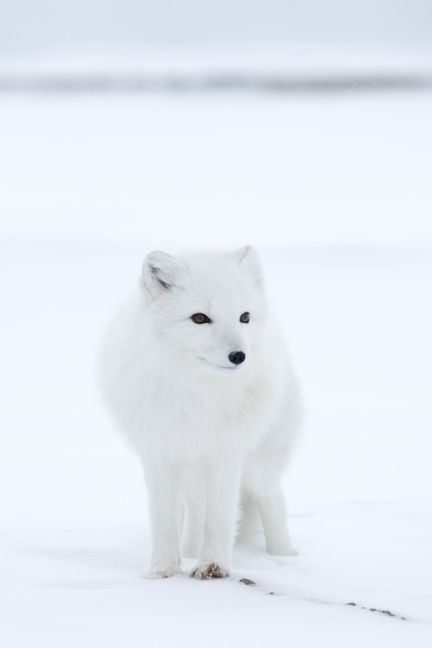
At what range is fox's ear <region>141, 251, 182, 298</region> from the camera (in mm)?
2668

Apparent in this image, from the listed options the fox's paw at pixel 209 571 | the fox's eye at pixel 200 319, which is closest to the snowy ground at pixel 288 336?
the fox's paw at pixel 209 571

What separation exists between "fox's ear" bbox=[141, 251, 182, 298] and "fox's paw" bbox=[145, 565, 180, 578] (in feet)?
2.35

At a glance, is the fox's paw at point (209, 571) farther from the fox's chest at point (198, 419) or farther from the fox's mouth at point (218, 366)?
the fox's mouth at point (218, 366)

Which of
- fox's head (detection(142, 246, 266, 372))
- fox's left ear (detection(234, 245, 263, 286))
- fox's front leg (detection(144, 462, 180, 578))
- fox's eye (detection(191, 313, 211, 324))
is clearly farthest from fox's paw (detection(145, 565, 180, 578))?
fox's left ear (detection(234, 245, 263, 286))

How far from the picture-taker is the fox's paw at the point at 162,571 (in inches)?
105

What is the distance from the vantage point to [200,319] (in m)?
2.57

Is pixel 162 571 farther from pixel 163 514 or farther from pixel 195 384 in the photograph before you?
pixel 195 384

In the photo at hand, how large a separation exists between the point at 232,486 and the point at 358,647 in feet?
3.05

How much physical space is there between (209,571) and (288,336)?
4712 millimetres

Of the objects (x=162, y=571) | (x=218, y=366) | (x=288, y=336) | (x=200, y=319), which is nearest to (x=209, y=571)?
(x=162, y=571)

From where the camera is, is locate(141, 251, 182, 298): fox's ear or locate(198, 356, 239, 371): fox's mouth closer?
locate(198, 356, 239, 371): fox's mouth

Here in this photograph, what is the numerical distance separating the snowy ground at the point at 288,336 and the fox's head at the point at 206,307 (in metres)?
0.56

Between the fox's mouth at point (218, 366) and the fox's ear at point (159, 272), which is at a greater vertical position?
the fox's ear at point (159, 272)

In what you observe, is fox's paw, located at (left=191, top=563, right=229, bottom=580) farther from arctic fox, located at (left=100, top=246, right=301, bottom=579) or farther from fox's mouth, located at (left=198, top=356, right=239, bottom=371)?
fox's mouth, located at (left=198, top=356, right=239, bottom=371)
